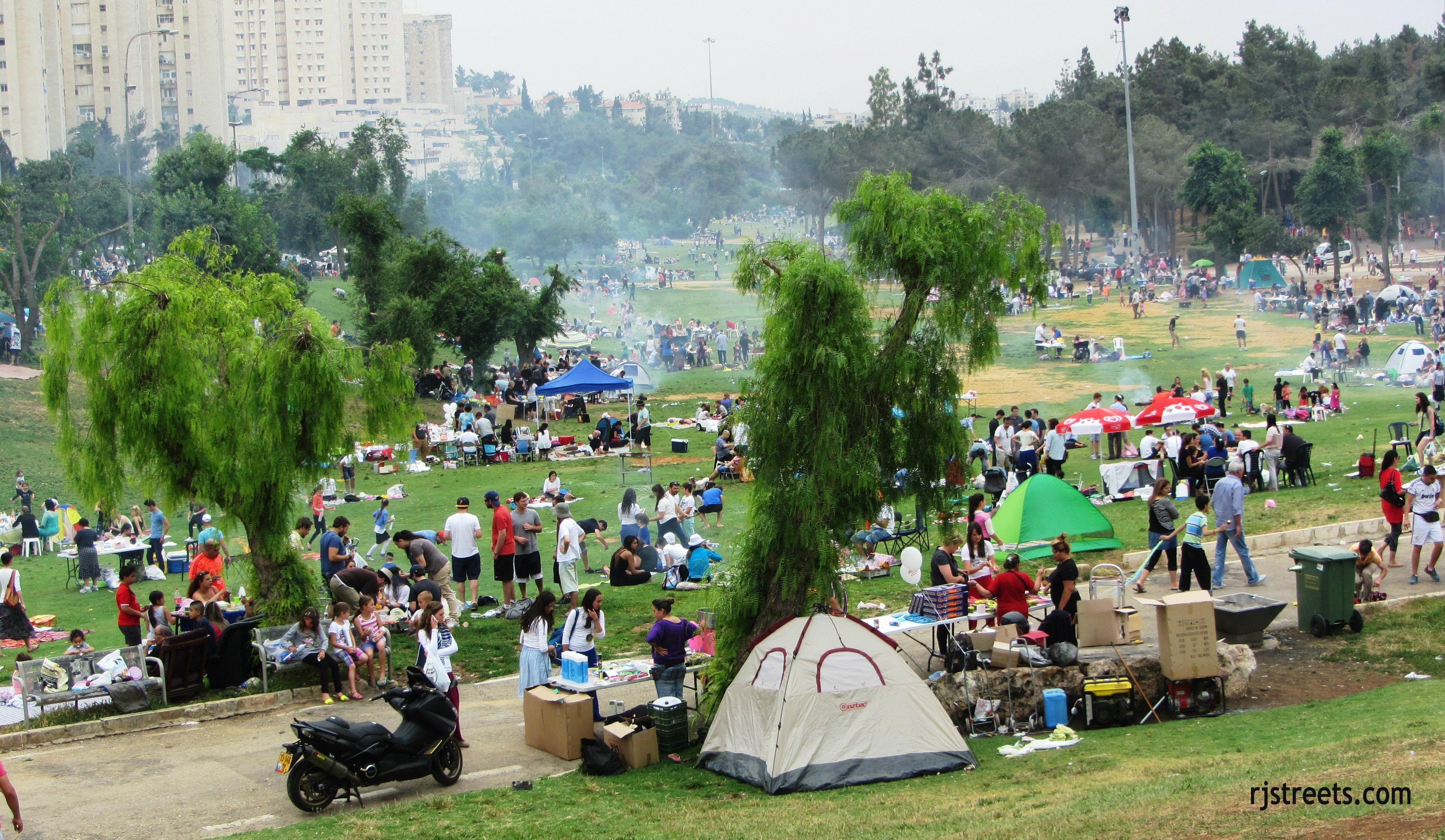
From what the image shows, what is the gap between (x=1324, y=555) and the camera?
41.5 ft

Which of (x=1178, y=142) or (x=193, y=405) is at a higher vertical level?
(x=1178, y=142)

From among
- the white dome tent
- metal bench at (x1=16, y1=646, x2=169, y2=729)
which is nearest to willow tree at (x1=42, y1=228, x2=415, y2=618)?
metal bench at (x1=16, y1=646, x2=169, y2=729)

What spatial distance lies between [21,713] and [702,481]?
12644 mm

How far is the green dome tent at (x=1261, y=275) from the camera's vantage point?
5369 cm

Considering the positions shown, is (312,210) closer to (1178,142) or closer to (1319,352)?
(1178,142)

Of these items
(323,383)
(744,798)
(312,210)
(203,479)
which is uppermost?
(312,210)

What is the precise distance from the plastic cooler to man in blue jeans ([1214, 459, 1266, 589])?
273 inches

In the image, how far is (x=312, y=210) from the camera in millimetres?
74250

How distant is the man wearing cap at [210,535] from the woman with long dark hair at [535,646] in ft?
13.8

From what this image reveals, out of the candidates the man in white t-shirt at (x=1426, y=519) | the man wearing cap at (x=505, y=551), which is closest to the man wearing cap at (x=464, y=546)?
the man wearing cap at (x=505, y=551)

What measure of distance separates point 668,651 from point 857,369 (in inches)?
114

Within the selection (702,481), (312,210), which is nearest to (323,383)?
(702,481)

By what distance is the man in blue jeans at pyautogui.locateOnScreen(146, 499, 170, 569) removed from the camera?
19188mm

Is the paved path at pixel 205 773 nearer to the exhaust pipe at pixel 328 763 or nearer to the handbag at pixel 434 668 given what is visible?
the exhaust pipe at pixel 328 763
